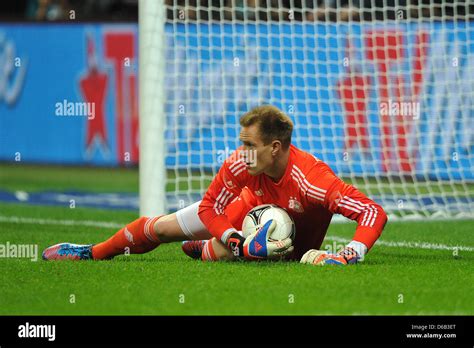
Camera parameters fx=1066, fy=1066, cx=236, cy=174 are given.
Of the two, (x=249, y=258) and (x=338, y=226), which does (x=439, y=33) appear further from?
(x=249, y=258)

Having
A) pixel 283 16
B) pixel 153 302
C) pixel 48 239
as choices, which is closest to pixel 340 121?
pixel 283 16

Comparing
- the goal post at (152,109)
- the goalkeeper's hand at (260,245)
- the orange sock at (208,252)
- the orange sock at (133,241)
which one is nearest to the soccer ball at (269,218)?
the goalkeeper's hand at (260,245)

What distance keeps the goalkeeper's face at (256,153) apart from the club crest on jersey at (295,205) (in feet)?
0.88

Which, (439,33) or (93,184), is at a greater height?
(439,33)

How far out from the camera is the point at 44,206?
12656 mm

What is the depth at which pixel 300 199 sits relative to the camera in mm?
7328

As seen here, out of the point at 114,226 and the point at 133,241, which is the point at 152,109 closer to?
the point at 114,226

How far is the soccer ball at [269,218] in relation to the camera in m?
7.20

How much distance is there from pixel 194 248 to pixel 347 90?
18.0ft

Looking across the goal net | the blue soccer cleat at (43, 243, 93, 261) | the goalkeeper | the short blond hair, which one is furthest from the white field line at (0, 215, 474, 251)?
the blue soccer cleat at (43, 243, 93, 261)

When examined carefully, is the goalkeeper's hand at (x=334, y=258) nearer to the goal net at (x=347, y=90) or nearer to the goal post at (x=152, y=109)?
the goal post at (x=152, y=109)

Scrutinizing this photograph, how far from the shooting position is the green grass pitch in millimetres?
5898

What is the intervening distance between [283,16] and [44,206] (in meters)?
3.61

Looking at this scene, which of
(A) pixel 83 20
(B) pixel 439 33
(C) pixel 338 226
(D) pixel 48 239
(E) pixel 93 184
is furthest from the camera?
(A) pixel 83 20
